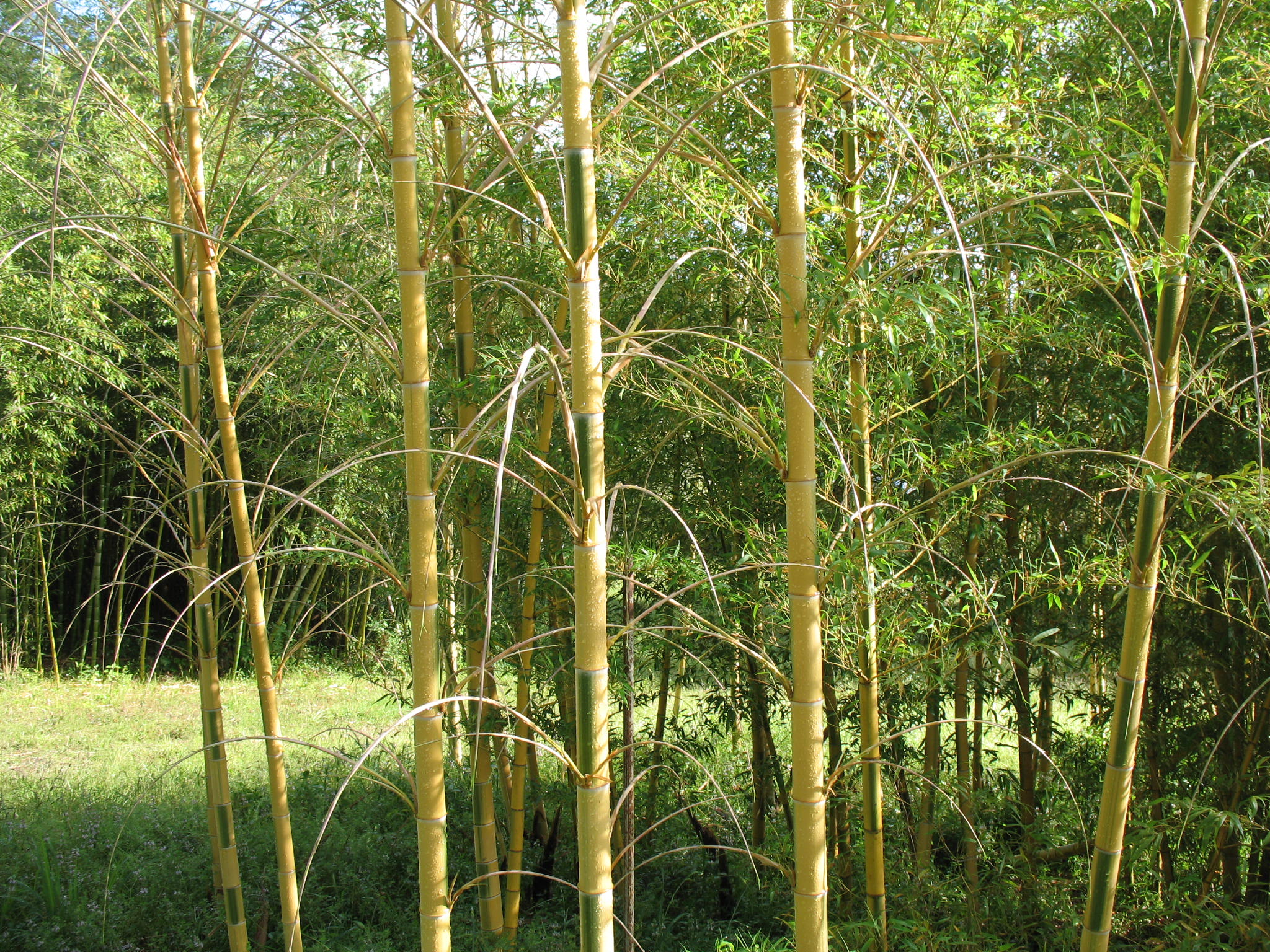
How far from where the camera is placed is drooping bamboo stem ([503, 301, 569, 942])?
2494 mm

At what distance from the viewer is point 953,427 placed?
103 inches

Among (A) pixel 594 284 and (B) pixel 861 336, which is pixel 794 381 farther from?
(B) pixel 861 336

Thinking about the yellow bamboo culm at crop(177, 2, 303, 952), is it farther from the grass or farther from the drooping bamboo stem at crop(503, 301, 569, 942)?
the drooping bamboo stem at crop(503, 301, 569, 942)

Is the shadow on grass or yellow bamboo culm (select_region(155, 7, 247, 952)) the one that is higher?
yellow bamboo culm (select_region(155, 7, 247, 952))

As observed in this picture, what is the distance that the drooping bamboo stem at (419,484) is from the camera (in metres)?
1.14

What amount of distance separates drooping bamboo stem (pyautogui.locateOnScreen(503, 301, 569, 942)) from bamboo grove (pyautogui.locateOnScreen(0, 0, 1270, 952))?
2 centimetres

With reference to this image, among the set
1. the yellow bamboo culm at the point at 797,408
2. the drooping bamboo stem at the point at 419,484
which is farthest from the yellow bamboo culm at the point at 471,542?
the yellow bamboo culm at the point at 797,408

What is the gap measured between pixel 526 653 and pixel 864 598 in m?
0.96

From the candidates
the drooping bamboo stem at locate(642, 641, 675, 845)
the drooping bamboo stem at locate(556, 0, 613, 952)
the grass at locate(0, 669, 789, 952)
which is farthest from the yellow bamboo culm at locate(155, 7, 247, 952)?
the drooping bamboo stem at locate(642, 641, 675, 845)

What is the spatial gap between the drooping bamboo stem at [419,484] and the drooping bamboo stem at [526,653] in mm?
1093

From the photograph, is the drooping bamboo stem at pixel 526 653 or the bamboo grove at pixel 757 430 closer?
the bamboo grove at pixel 757 430

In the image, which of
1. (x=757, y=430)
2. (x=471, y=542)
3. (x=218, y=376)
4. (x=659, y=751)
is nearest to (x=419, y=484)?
(x=757, y=430)

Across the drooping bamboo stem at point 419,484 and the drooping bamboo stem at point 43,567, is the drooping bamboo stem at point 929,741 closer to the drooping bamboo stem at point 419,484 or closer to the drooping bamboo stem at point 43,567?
the drooping bamboo stem at point 419,484

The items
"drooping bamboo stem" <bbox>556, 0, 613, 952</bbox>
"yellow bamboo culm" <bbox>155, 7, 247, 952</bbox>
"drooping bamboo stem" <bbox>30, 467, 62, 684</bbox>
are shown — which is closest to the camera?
"drooping bamboo stem" <bbox>556, 0, 613, 952</bbox>
